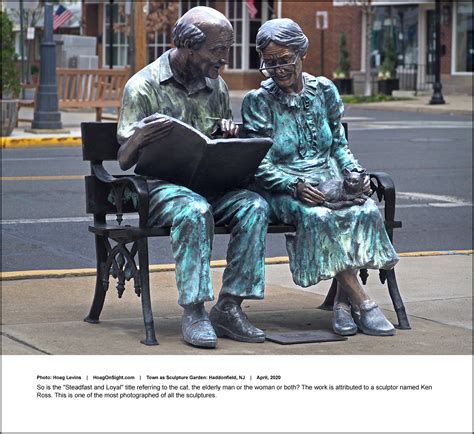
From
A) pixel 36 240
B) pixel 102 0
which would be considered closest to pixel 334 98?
pixel 36 240

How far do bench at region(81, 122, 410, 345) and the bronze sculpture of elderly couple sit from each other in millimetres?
112

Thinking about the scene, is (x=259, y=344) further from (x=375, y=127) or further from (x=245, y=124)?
(x=375, y=127)

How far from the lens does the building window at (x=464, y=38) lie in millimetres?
40312

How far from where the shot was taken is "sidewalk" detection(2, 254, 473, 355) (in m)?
6.00

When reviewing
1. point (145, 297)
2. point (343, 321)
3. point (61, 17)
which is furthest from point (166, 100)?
point (61, 17)

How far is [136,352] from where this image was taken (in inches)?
231

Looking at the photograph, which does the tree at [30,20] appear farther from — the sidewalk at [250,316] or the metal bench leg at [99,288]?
the metal bench leg at [99,288]

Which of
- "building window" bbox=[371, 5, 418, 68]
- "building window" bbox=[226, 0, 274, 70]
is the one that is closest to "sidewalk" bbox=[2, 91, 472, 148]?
"building window" bbox=[226, 0, 274, 70]

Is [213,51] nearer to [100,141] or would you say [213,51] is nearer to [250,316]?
[100,141]

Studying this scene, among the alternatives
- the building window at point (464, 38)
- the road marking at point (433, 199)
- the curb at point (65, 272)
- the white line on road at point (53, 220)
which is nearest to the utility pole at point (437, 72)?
the building window at point (464, 38)

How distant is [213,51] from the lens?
240 inches

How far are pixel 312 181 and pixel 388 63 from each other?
34.7 metres

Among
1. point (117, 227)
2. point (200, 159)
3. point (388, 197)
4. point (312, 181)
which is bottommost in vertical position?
point (117, 227)

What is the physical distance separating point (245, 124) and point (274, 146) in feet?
0.61
